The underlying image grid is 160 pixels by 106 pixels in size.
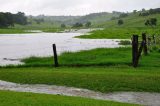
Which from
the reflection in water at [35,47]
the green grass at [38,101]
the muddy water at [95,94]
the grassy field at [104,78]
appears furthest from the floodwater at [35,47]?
the green grass at [38,101]

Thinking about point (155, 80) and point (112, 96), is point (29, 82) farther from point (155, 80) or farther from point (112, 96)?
point (155, 80)

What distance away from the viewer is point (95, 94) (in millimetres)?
25500

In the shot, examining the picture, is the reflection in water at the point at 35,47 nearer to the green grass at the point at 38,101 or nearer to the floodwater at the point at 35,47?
the floodwater at the point at 35,47

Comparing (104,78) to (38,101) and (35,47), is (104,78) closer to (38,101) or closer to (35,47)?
(38,101)

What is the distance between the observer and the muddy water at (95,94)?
24.0 m

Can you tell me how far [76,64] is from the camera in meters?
39.5

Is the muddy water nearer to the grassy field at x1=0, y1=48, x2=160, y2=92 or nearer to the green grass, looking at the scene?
the grassy field at x1=0, y1=48, x2=160, y2=92

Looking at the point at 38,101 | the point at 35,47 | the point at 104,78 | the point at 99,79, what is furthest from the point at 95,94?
the point at 35,47

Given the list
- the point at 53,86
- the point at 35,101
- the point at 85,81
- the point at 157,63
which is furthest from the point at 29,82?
the point at 157,63

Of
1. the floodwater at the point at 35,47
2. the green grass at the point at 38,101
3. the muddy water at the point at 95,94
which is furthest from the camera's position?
the floodwater at the point at 35,47

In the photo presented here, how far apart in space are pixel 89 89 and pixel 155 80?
18.6 feet

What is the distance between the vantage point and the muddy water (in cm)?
2400

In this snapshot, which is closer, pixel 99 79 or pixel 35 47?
pixel 99 79

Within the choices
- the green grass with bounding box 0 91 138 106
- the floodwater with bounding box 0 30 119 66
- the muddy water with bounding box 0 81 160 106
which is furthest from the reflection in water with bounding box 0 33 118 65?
the green grass with bounding box 0 91 138 106
